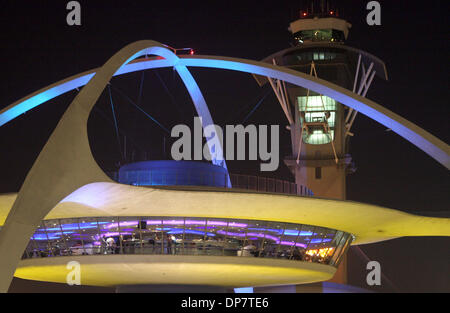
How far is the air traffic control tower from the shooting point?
80.2 metres

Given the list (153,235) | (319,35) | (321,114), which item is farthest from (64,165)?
(319,35)

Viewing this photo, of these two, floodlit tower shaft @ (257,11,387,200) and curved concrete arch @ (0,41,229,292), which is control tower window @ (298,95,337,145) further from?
curved concrete arch @ (0,41,229,292)

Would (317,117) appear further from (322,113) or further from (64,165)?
(64,165)

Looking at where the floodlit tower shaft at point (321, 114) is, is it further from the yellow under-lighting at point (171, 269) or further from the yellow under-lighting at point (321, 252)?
the yellow under-lighting at point (171, 269)

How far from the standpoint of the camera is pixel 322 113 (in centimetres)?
8131

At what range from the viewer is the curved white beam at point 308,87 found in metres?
38.6

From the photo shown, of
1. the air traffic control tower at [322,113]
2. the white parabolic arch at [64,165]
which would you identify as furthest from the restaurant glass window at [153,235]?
the air traffic control tower at [322,113]

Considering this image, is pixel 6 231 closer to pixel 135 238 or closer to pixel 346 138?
pixel 135 238

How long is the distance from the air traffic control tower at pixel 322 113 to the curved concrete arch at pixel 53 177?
50.3m

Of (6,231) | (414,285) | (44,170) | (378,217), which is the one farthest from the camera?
(414,285)

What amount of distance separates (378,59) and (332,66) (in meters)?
5.78

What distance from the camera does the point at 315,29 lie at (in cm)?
8444
